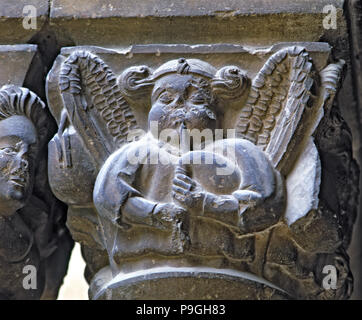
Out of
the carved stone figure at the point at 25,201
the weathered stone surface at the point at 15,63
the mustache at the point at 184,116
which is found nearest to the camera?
the mustache at the point at 184,116

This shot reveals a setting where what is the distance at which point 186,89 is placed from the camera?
3.15 meters

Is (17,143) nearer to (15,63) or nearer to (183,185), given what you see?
(15,63)

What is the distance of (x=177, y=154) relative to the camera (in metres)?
3.10

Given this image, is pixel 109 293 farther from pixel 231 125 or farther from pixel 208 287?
pixel 231 125

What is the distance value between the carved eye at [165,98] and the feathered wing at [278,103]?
0.21 metres

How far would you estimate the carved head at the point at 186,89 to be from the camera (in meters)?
3.13

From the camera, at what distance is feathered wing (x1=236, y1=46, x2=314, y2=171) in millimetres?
3141

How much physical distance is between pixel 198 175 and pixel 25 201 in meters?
0.55

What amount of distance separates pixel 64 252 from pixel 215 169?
785 mm

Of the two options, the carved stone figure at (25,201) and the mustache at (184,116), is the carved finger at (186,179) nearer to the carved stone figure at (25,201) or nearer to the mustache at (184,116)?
the mustache at (184,116)

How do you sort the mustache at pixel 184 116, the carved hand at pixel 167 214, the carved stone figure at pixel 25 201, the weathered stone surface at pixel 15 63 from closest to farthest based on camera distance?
the carved hand at pixel 167 214 < the mustache at pixel 184 116 < the carved stone figure at pixel 25 201 < the weathered stone surface at pixel 15 63

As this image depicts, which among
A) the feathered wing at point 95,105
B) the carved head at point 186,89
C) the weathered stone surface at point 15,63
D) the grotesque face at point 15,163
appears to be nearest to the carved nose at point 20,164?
the grotesque face at point 15,163

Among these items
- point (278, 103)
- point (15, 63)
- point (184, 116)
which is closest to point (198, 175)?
point (184, 116)

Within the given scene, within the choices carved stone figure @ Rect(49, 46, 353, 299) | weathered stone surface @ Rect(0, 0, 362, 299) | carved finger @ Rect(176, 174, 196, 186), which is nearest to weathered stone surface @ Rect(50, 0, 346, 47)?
weathered stone surface @ Rect(0, 0, 362, 299)
